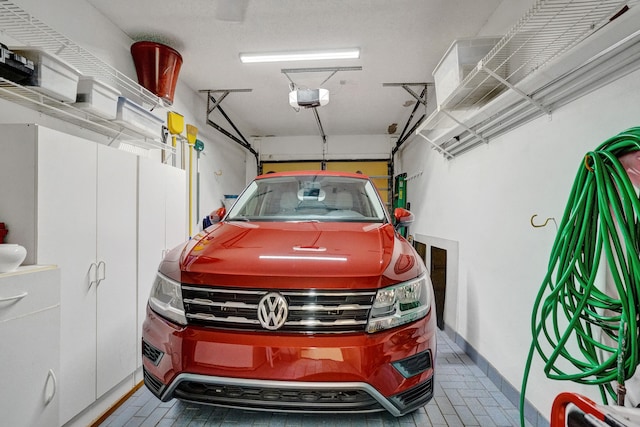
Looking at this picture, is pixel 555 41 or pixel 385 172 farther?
pixel 385 172

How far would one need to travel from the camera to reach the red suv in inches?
48.0

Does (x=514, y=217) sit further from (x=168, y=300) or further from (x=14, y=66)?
(x=14, y=66)

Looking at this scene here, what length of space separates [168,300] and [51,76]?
1.42m

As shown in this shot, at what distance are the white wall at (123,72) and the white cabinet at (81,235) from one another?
0.52 m

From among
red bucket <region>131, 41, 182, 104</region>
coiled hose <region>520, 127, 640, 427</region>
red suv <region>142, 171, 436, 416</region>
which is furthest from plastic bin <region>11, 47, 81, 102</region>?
coiled hose <region>520, 127, 640, 427</region>

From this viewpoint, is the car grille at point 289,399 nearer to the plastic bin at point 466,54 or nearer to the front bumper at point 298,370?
the front bumper at point 298,370

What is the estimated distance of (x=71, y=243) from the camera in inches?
64.0

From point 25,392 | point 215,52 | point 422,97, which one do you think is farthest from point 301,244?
point 422,97

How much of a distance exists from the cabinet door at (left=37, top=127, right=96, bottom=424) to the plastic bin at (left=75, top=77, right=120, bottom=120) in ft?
1.14

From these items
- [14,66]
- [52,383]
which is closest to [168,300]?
[52,383]

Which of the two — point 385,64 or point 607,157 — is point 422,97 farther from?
point 607,157

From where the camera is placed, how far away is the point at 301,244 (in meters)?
1.54

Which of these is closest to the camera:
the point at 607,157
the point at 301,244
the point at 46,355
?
the point at 607,157

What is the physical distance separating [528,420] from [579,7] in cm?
220
